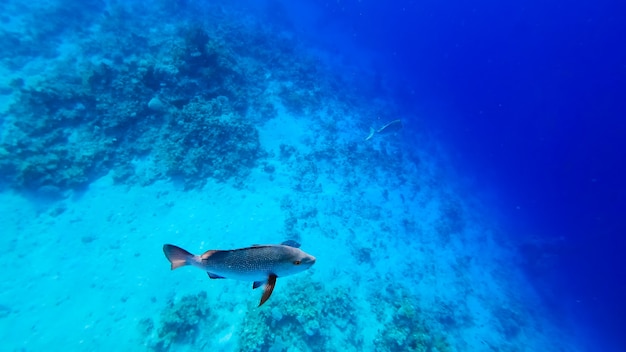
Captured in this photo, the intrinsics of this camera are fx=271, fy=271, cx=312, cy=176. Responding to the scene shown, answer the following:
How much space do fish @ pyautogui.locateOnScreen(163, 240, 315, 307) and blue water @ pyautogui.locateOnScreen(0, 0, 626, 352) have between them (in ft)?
20.0

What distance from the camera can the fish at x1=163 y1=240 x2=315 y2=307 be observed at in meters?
2.49

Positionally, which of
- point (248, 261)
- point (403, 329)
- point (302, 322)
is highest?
point (248, 261)

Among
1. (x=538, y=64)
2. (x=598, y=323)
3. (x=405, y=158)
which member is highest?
(x=538, y=64)

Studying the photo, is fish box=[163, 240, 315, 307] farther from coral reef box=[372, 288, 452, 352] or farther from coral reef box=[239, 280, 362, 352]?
coral reef box=[372, 288, 452, 352]

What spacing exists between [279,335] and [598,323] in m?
27.5

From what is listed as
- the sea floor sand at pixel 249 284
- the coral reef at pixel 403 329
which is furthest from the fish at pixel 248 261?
the coral reef at pixel 403 329

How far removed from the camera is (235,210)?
11.1m

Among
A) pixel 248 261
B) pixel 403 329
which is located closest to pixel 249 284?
pixel 403 329

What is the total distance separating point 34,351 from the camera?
703cm

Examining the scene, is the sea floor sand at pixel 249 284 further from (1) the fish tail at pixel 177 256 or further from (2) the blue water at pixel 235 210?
(1) the fish tail at pixel 177 256

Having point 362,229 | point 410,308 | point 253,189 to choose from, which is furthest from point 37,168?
point 410,308

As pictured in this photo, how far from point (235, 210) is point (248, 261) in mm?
9022

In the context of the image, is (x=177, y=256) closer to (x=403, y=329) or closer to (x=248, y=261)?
(x=248, y=261)

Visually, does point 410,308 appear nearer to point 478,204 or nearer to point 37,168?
point 37,168
